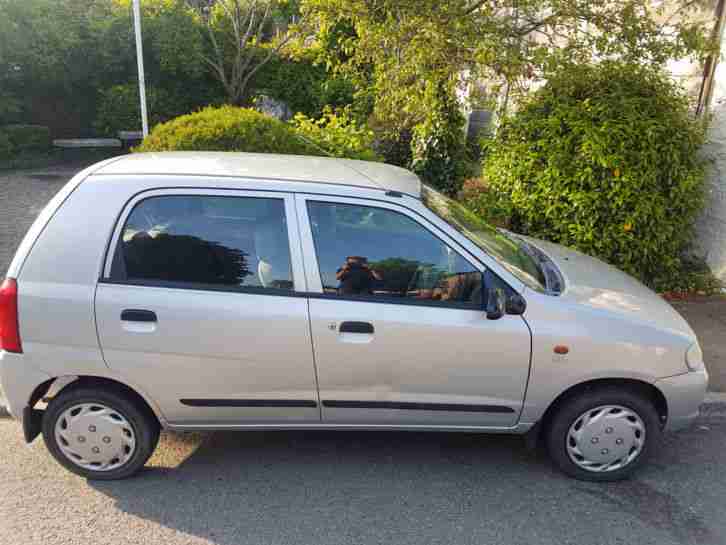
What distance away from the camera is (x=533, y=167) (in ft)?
22.2

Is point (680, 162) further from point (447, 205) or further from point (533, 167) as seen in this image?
point (447, 205)

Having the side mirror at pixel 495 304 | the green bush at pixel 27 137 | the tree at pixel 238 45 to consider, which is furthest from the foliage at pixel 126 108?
the side mirror at pixel 495 304

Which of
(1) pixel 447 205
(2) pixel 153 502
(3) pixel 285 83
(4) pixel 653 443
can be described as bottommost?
(2) pixel 153 502

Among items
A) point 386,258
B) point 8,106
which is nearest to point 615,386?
point 386,258

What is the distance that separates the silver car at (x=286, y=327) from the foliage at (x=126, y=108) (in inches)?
483

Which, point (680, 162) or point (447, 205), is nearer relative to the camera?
point (447, 205)

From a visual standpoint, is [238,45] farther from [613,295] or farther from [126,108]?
[613,295]

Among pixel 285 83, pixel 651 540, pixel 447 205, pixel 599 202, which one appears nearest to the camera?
pixel 651 540

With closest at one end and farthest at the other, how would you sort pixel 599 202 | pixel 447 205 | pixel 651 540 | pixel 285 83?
pixel 651 540, pixel 447 205, pixel 599 202, pixel 285 83

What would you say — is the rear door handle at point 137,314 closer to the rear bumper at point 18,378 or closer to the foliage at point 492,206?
the rear bumper at point 18,378

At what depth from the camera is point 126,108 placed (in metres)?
15.0

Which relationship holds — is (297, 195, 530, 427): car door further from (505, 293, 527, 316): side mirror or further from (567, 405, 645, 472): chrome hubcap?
(567, 405, 645, 472): chrome hubcap

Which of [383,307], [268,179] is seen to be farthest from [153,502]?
[268,179]

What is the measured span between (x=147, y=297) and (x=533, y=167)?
4.59 metres
